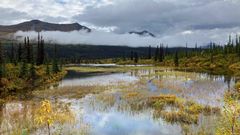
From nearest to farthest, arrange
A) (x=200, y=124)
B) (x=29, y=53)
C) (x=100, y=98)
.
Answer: (x=200, y=124) → (x=100, y=98) → (x=29, y=53)

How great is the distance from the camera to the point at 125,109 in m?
41.2

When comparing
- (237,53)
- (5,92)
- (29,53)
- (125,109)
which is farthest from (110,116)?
(237,53)

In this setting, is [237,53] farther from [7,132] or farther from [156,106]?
[7,132]

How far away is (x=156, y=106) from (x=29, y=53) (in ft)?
282

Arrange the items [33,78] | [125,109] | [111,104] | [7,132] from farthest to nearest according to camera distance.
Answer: [33,78] < [111,104] < [125,109] < [7,132]

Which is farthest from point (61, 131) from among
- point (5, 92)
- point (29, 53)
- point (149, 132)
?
point (29, 53)

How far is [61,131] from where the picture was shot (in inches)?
1175

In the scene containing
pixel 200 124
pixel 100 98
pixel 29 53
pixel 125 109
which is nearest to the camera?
pixel 200 124

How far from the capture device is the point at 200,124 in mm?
32188

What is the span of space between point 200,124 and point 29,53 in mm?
97227

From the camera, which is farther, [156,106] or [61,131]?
[156,106]

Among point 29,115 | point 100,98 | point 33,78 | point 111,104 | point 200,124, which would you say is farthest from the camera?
point 33,78

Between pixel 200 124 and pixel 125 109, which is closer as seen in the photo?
pixel 200 124

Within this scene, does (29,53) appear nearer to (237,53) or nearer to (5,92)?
(5,92)
